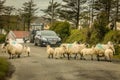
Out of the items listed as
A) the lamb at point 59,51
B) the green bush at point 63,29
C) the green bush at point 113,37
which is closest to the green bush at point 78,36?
the green bush at point 63,29

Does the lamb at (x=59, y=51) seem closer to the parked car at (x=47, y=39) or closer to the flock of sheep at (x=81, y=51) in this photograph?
the flock of sheep at (x=81, y=51)

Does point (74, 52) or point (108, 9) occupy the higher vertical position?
point (108, 9)

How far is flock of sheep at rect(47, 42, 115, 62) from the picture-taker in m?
25.5

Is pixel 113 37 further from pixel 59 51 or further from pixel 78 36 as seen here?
pixel 78 36

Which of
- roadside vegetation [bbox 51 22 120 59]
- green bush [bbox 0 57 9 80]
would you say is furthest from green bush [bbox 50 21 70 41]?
green bush [bbox 0 57 9 80]

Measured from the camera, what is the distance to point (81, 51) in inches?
1040

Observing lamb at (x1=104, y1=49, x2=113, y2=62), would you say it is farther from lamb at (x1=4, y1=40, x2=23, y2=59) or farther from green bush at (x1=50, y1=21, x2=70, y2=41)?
green bush at (x1=50, y1=21, x2=70, y2=41)

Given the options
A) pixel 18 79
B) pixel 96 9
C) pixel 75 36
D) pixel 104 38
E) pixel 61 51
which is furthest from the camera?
pixel 96 9

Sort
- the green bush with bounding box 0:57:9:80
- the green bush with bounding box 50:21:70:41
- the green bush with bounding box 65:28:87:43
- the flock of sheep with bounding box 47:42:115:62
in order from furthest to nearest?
1. the green bush with bounding box 50:21:70:41
2. the green bush with bounding box 65:28:87:43
3. the flock of sheep with bounding box 47:42:115:62
4. the green bush with bounding box 0:57:9:80

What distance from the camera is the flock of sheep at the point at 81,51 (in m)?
25.5

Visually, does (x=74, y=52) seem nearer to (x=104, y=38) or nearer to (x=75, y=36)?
(x=104, y=38)

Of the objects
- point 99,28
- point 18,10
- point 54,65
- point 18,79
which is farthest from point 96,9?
point 18,79

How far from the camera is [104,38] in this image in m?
35.4

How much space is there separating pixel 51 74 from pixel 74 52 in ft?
28.9
